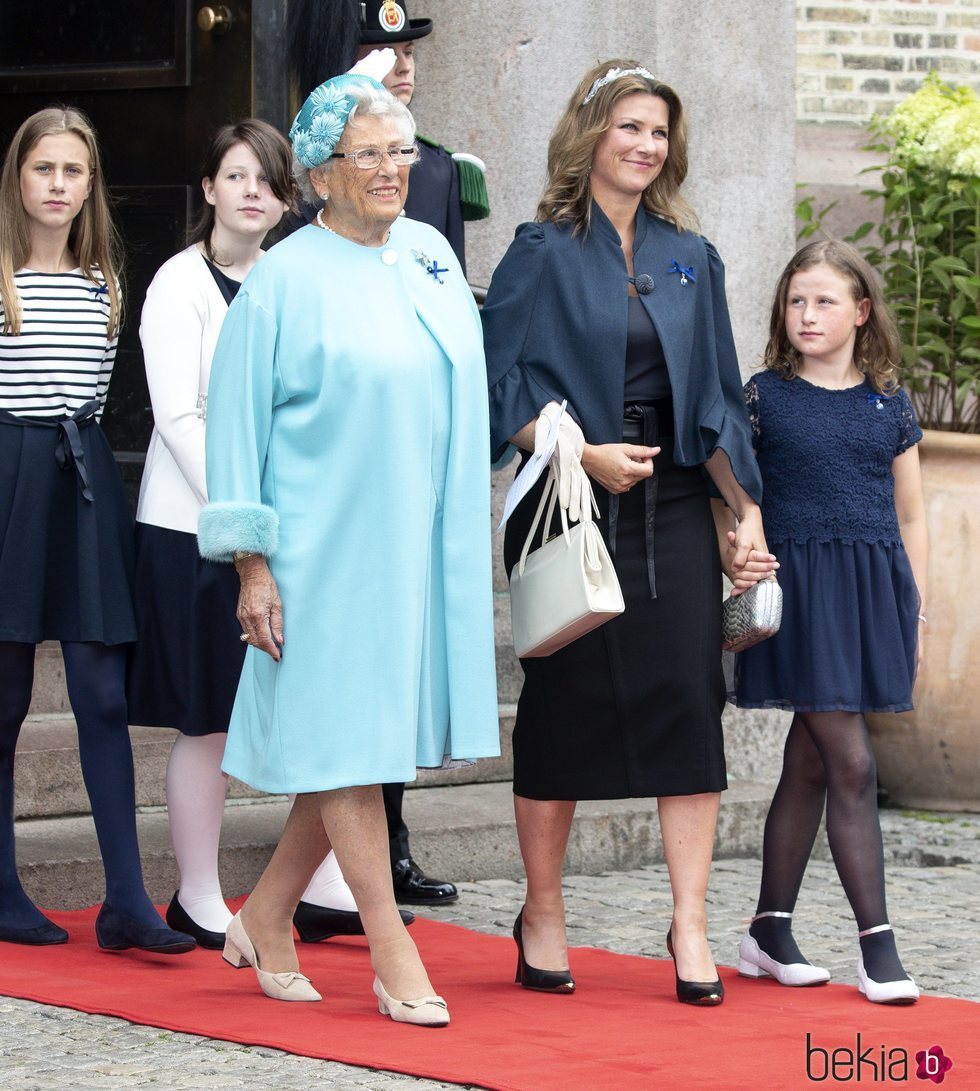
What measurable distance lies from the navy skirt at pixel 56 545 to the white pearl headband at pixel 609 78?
1.37 m

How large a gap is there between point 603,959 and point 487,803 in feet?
4.20

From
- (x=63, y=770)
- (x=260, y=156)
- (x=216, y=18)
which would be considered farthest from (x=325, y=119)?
(x=216, y=18)

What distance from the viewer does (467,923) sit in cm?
509

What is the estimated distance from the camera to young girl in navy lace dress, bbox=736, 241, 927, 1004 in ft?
14.4

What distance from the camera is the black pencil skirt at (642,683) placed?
167 inches

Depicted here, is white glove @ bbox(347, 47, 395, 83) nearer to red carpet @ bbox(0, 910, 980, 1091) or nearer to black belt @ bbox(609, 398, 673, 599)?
black belt @ bbox(609, 398, 673, 599)

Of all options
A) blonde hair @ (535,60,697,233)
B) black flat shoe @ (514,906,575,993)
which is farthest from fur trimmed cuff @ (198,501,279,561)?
black flat shoe @ (514,906,575,993)

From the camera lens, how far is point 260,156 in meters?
4.70

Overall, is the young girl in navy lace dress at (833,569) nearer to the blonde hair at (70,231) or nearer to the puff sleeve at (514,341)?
the puff sleeve at (514,341)


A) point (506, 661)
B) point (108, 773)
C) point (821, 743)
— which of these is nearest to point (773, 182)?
point (506, 661)

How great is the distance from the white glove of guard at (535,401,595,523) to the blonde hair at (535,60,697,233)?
47cm

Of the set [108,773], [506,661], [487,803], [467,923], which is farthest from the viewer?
[506,661]

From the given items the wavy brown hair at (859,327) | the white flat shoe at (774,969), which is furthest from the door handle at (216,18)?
the white flat shoe at (774,969)

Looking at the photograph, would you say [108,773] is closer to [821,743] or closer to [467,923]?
[467,923]
